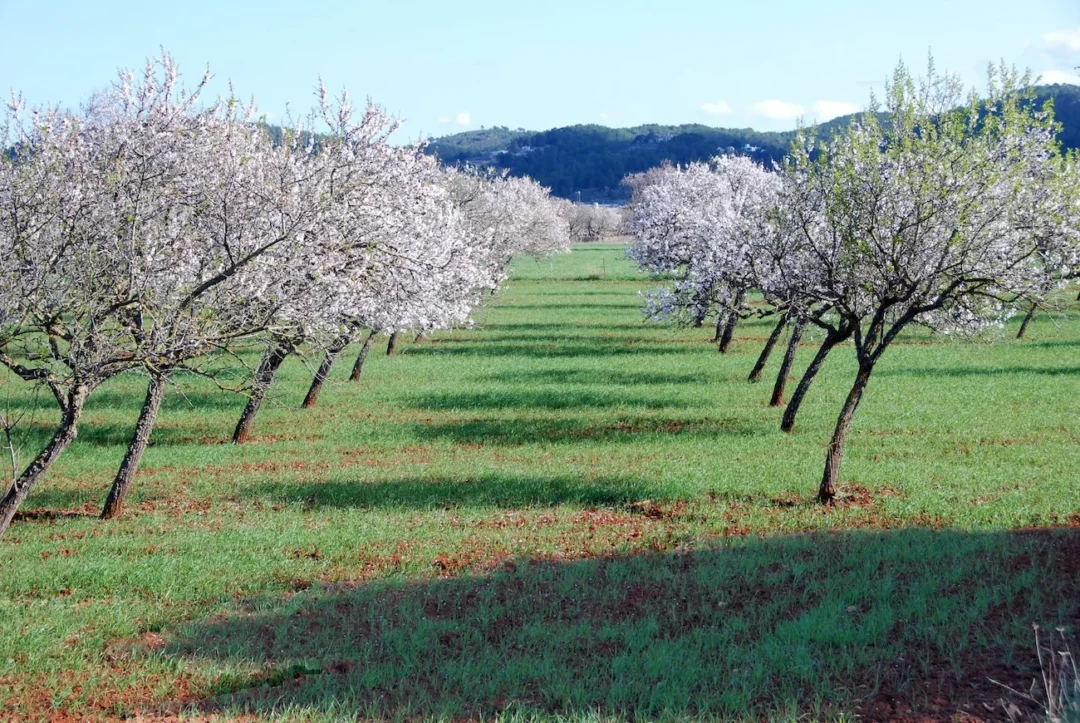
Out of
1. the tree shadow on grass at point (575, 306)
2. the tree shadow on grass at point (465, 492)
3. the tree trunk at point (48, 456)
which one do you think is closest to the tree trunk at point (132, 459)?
the tree shadow on grass at point (465, 492)

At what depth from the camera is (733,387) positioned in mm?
31219

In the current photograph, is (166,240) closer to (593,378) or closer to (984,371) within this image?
(593,378)

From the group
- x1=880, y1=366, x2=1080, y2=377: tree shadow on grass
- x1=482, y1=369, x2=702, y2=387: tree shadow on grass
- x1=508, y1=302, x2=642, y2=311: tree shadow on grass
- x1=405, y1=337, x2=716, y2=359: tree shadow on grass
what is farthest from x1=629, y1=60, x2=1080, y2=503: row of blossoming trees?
x1=508, y1=302, x2=642, y2=311: tree shadow on grass

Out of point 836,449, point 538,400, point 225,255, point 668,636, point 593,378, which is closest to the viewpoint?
point 668,636

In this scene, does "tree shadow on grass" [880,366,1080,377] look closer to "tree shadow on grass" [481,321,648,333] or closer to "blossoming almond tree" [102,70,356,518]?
"tree shadow on grass" [481,321,648,333]

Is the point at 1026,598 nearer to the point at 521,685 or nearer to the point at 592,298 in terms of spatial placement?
the point at 521,685

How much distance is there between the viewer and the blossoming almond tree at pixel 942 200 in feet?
47.2

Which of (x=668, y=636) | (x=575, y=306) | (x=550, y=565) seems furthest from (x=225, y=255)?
(x=575, y=306)

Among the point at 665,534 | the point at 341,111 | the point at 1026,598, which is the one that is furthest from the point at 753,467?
the point at 341,111

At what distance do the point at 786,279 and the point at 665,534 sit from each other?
6516 millimetres

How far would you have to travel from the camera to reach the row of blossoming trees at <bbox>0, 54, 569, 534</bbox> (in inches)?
443

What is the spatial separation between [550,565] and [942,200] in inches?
325

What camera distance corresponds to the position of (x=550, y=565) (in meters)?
12.2

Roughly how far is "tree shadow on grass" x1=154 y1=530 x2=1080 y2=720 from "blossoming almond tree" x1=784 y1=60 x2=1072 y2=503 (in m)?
4.51
